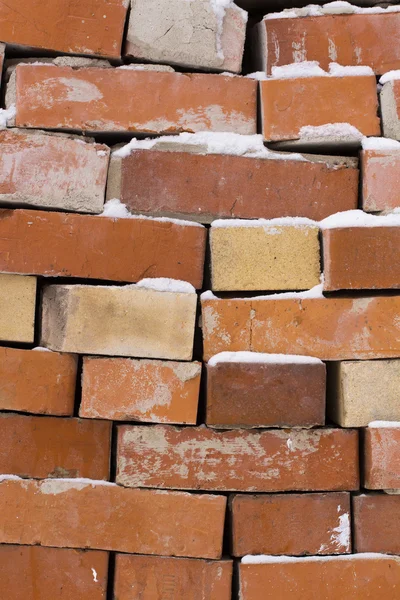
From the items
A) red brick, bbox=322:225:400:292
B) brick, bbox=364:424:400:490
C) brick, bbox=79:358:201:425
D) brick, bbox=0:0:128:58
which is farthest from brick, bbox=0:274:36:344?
brick, bbox=364:424:400:490

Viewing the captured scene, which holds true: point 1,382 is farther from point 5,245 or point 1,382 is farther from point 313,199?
point 313,199

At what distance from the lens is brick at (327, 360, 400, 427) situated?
1.23 metres

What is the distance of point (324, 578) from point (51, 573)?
0.53 meters

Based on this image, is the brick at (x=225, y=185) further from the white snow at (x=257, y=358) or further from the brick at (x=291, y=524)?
the brick at (x=291, y=524)

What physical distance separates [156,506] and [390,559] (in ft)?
1.53

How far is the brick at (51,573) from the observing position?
1225 millimetres

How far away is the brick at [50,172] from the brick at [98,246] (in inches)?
1.2

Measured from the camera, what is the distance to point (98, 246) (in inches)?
48.8

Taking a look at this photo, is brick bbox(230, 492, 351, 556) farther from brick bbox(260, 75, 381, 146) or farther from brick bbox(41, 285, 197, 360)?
brick bbox(260, 75, 381, 146)

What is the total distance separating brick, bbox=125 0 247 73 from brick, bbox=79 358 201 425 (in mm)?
618

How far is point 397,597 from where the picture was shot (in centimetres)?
124

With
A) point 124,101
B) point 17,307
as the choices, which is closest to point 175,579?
point 17,307

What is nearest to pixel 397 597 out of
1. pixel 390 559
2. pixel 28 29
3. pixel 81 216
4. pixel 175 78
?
pixel 390 559

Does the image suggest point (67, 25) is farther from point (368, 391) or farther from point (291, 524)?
point (291, 524)
